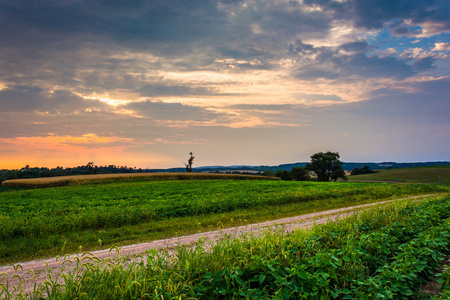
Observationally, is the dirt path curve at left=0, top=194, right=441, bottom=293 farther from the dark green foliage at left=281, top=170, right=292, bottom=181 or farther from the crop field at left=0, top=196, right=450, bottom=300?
the dark green foliage at left=281, top=170, right=292, bottom=181

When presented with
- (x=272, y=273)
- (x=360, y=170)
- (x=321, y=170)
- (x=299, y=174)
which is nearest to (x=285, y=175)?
(x=299, y=174)

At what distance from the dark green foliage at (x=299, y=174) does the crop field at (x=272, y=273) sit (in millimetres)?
81229

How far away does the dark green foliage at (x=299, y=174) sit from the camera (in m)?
88.0

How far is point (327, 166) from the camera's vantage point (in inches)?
3492

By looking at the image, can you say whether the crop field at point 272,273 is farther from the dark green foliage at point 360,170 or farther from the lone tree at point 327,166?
the dark green foliage at point 360,170

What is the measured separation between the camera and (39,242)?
1166 centimetres

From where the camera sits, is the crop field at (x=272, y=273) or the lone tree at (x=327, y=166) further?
the lone tree at (x=327, y=166)

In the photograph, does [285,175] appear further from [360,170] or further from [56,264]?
[56,264]

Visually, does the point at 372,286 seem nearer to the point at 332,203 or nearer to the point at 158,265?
the point at 158,265

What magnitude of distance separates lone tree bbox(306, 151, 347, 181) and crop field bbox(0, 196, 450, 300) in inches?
3294

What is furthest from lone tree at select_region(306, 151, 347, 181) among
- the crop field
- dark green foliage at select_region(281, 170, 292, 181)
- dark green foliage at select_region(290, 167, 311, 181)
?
the crop field

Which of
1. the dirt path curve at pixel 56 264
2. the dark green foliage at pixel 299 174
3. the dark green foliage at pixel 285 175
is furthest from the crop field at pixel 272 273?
the dark green foliage at pixel 299 174

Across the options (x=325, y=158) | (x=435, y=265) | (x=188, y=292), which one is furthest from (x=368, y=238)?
(x=325, y=158)

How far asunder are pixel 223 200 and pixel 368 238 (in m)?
12.8
